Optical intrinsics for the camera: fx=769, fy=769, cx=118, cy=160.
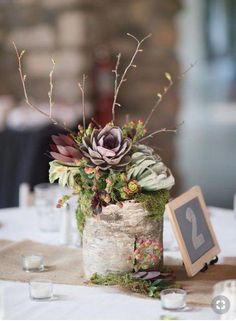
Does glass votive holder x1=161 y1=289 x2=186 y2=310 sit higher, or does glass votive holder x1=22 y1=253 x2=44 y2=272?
glass votive holder x1=22 y1=253 x2=44 y2=272

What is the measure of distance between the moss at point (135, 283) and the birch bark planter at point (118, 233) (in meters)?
0.02

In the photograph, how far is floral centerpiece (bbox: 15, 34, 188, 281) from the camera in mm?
1778

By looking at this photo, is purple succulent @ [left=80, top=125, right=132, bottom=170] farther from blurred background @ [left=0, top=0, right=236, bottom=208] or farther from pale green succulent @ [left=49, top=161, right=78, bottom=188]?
blurred background @ [left=0, top=0, right=236, bottom=208]

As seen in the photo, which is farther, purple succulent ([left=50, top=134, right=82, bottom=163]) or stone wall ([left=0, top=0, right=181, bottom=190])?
stone wall ([left=0, top=0, right=181, bottom=190])

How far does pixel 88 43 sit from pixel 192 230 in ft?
11.5

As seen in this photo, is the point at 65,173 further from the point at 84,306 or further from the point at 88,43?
the point at 88,43

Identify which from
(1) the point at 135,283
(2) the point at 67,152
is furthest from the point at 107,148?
(1) the point at 135,283

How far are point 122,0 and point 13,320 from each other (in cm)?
430

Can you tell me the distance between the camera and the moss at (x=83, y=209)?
182 cm

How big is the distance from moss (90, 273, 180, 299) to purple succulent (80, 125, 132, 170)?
0.26 metres

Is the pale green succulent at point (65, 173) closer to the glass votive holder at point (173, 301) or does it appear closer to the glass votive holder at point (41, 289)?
the glass votive holder at point (41, 289)

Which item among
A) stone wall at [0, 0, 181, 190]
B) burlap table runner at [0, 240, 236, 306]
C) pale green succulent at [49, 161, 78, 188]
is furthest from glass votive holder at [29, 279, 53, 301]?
stone wall at [0, 0, 181, 190]

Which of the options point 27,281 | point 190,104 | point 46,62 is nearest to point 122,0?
point 46,62

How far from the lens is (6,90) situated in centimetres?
563
